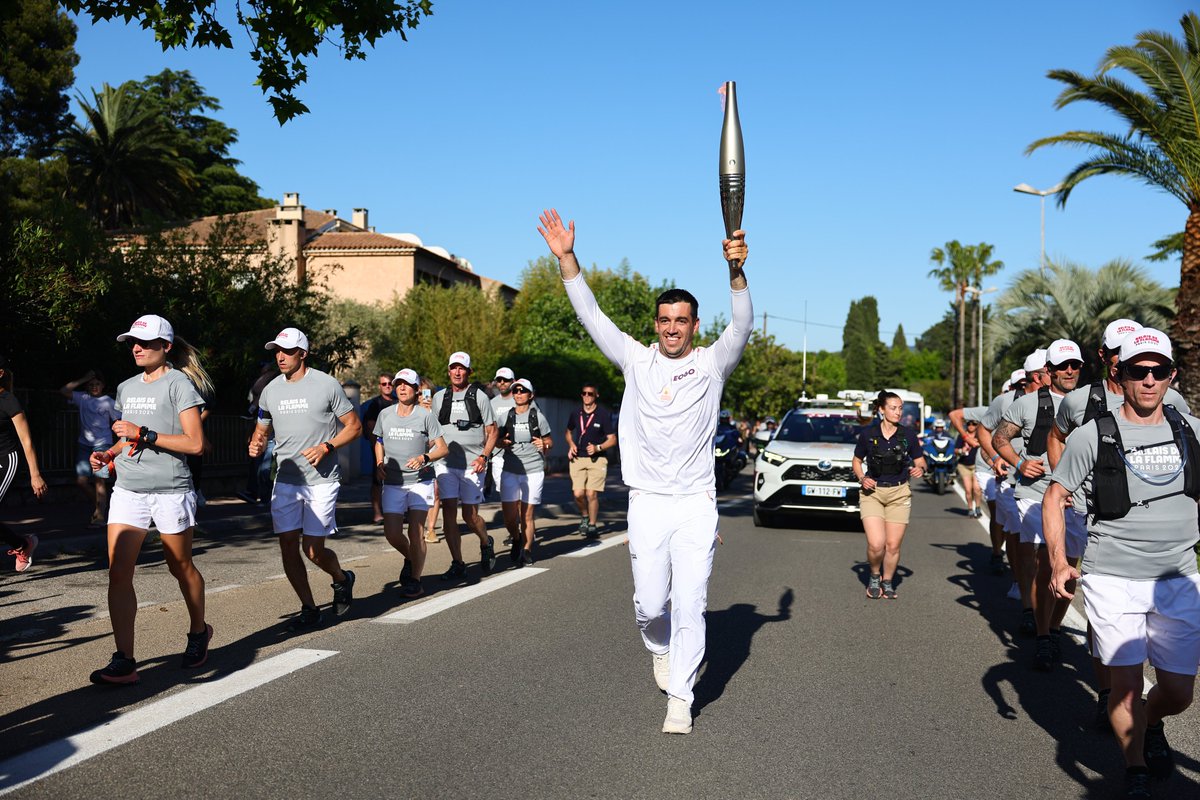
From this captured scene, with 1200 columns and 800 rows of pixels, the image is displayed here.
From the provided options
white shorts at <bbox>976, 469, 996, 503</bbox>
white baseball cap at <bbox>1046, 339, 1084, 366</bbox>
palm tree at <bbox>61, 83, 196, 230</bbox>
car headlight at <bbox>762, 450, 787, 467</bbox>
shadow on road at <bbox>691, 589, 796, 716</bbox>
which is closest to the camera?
shadow on road at <bbox>691, 589, 796, 716</bbox>

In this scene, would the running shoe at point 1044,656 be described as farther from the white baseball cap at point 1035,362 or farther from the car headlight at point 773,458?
the car headlight at point 773,458

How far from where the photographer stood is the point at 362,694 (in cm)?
601

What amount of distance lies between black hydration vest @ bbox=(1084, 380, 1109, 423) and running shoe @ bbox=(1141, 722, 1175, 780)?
4.86 ft

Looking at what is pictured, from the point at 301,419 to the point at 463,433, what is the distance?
3.47 metres

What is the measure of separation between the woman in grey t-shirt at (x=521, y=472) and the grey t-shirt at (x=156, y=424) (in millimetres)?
5802

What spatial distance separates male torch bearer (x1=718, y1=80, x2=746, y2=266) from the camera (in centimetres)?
503

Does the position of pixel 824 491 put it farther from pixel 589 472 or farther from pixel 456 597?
pixel 456 597

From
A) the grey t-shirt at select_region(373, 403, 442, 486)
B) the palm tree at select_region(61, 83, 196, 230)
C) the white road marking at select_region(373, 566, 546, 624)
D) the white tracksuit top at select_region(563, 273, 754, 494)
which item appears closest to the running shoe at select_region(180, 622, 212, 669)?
the white road marking at select_region(373, 566, 546, 624)

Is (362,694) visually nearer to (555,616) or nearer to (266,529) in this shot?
(555,616)

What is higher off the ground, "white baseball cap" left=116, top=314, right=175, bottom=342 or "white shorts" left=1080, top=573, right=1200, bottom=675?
"white baseball cap" left=116, top=314, right=175, bottom=342

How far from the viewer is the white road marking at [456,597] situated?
8.45 m

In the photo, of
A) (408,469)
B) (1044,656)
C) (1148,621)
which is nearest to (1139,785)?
(1148,621)

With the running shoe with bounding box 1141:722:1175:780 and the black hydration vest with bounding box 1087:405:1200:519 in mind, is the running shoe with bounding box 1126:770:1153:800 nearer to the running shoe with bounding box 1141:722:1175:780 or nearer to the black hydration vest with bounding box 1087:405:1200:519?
the running shoe with bounding box 1141:722:1175:780

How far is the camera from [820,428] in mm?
17172
